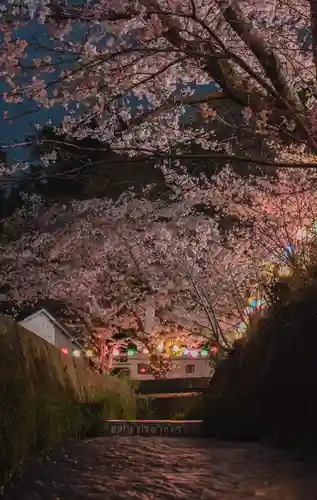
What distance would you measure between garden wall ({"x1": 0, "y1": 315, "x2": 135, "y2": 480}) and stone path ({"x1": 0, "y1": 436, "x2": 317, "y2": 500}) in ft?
0.69

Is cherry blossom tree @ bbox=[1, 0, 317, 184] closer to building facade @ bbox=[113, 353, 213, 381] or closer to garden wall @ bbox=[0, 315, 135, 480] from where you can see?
garden wall @ bbox=[0, 315, 135, 480]

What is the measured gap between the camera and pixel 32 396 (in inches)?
212

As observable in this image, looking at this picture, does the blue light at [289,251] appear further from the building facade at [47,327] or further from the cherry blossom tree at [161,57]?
the building facade at [47,327]

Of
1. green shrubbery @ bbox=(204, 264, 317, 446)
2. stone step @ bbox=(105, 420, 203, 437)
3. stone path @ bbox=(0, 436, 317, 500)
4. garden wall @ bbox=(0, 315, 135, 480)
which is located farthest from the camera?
stone step @ bbox=(105, 420, 203, 437)

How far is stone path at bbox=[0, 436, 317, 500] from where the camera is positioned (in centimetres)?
415

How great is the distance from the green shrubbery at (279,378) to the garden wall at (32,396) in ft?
7.56

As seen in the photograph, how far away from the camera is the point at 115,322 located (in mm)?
28109

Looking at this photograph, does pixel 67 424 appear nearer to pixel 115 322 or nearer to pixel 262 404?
pixel 262 404

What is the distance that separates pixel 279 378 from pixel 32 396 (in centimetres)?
354

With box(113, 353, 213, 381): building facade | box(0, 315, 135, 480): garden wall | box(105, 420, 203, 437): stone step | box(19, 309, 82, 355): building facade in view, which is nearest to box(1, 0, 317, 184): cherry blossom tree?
box(0, 315, 135, 480): garden wall

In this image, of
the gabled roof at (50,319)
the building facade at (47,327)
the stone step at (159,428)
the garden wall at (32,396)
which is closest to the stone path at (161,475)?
the garden wall at (32,396)

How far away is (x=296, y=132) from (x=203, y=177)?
37.9 ft

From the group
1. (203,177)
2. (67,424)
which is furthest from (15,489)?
(203,177)

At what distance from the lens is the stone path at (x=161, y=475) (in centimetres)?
415
